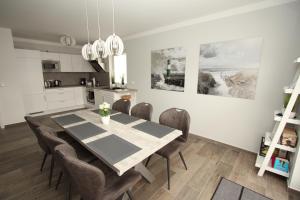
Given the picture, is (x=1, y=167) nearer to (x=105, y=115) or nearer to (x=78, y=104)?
(x=105, y=115)

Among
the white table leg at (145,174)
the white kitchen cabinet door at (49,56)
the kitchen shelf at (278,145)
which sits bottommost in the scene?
the white table leg at (145,174)

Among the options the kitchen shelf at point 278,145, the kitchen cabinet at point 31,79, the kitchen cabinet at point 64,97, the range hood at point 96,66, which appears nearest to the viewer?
the kitchen shelf at point 278,145

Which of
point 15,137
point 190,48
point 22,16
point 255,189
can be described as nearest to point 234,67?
point 190,48

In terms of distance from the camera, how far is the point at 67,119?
6.93 ft

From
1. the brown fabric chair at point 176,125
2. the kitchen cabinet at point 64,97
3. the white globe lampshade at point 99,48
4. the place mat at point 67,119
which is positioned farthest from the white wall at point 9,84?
the brown fabric chair at point 176,125

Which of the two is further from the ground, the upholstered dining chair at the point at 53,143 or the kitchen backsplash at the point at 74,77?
the kitchen backsplash at the point at 74,77

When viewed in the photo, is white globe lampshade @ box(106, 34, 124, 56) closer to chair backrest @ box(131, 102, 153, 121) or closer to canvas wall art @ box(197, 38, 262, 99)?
chair backrest @ box(131, 102, 153, 121)

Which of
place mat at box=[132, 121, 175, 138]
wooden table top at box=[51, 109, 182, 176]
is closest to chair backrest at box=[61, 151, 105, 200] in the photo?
wooden table top at box=[51, 109, 182, 176]

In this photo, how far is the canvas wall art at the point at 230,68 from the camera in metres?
2.19

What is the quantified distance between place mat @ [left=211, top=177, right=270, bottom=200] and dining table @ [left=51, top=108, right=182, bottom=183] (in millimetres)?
814

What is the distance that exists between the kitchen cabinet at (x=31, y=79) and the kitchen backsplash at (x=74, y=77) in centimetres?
79

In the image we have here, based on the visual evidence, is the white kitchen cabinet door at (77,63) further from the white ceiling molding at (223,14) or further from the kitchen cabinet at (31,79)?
the white ceiling molding at (223,14)

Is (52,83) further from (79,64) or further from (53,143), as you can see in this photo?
(53,143)

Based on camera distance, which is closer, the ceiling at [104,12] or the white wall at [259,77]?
the white wall at [259,77]
